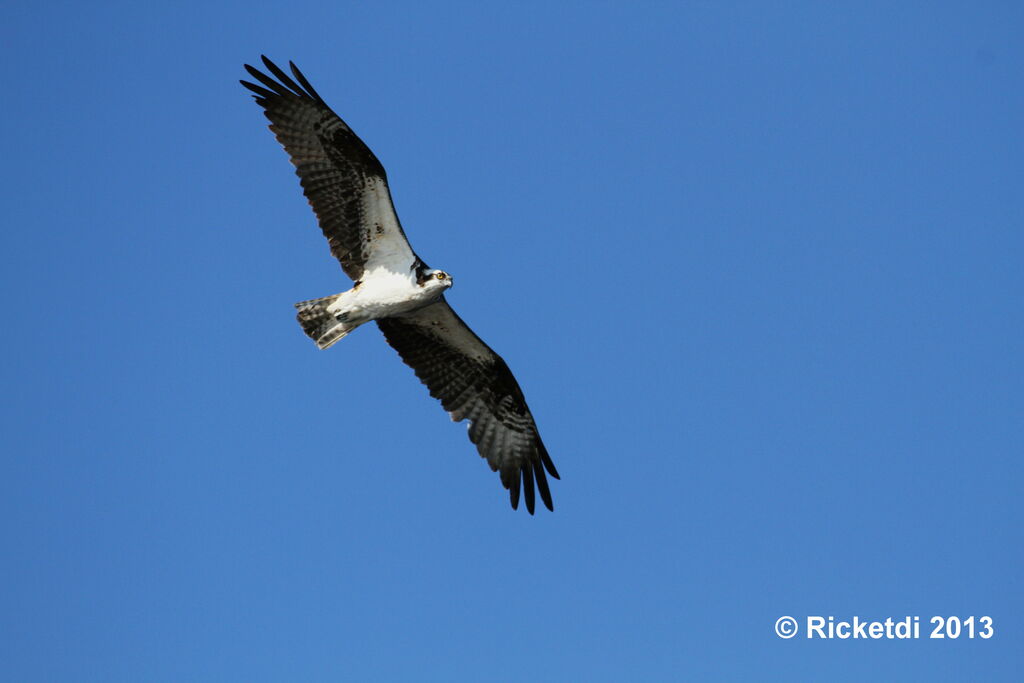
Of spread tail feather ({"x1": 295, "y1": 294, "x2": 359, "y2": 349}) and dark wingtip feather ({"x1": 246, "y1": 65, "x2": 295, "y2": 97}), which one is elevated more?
dark wingtip feather ({"x1": 246, "y1": 65, "x2": 295, "y2": 97})

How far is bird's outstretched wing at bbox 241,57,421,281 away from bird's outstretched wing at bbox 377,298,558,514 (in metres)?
1.44

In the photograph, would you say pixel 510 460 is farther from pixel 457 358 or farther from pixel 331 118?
pixel 331 118

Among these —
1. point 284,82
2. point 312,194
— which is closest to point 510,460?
point 312,194

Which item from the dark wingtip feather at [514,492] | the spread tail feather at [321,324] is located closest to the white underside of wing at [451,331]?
the spread tail feather at [321,324]

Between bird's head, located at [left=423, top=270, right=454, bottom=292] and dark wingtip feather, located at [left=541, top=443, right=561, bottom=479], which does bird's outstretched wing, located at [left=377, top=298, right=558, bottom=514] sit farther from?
bird's head, located at [left=423, top=270, right=454, bottom=292]

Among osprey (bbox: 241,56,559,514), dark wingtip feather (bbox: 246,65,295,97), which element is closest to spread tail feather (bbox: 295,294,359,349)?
osprey (bbox: 241,56,559,514)

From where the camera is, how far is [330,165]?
13930 millimetres

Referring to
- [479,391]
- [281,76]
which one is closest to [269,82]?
[281,76]

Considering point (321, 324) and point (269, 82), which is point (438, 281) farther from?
point (269, 82)

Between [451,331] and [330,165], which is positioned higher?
[330,165]

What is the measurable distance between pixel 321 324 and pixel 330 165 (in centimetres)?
187

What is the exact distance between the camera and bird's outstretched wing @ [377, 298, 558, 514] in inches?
603

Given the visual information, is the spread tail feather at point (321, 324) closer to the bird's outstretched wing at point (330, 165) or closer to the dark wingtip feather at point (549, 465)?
the bird's outstretched wing at point (330, 165)

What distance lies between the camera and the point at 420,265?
14047 mm
